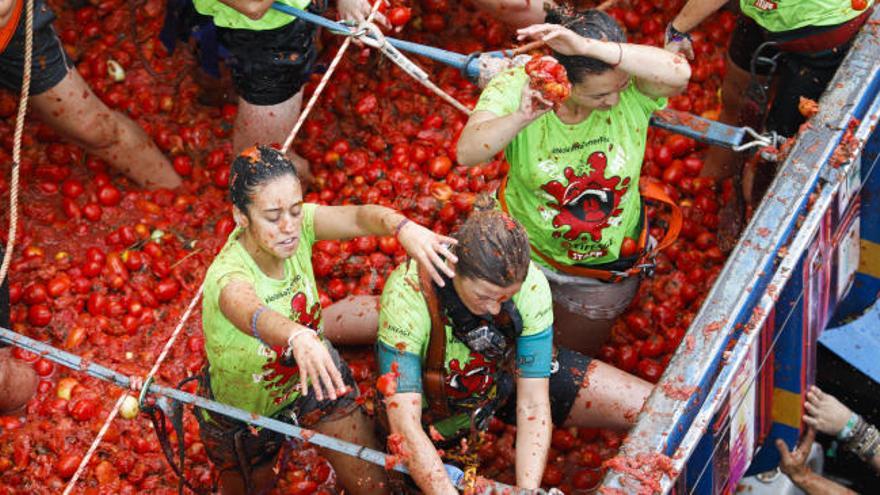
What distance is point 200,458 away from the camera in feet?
14.1

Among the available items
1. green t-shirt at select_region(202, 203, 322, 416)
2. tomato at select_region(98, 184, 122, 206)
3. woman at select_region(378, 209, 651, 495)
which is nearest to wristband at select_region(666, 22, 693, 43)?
woman at select_region(378, 209, 651, 495)

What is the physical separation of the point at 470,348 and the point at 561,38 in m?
0.98

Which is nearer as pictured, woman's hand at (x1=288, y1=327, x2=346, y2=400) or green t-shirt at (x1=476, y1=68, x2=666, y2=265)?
woman's hand at (x1=288, y1=327, x2=346, y2=400)

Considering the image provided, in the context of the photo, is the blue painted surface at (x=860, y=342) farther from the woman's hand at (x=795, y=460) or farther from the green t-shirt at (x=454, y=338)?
the green t-shirt at (x=454, y=338)

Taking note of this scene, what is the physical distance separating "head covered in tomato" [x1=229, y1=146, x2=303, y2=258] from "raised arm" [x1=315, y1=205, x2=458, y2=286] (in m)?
0.17

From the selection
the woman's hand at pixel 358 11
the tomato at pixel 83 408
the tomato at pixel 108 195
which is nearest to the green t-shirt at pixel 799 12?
the woman's hand at pixel 358 11

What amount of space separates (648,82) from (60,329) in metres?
2.71

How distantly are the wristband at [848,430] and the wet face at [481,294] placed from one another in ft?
5.23

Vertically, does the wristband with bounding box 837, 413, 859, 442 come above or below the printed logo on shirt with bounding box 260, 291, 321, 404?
below

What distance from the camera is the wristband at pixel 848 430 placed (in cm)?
399

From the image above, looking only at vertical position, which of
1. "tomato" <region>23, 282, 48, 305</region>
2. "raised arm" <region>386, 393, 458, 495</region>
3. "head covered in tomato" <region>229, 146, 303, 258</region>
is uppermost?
"head covered in tomato" <region>229, 146, 303, 258</region>

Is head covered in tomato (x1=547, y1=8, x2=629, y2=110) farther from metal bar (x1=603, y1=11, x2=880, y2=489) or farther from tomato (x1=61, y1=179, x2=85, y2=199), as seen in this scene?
tomato (x1=61, y1=179, x2=85, y2=199)

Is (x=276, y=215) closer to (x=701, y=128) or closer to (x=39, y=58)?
(x=701, y=128)

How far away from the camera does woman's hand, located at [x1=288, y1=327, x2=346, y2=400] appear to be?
273 cm
